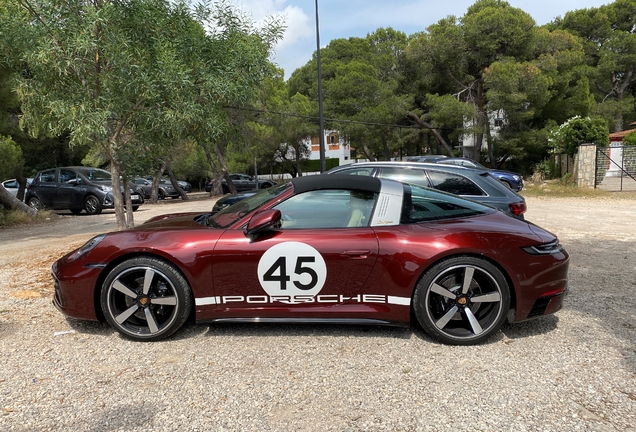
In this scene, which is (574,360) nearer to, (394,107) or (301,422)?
(301,422)

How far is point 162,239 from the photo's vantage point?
11.7 ft

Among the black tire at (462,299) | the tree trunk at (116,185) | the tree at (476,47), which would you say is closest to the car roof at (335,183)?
the black tire at (462,299)

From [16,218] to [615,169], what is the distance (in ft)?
92.0

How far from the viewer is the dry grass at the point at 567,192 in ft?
56.5

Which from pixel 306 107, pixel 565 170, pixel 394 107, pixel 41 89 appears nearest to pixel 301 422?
pixel 41 89

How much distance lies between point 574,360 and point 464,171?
379 centimetres

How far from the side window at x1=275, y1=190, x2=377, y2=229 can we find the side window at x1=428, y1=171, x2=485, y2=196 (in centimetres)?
304

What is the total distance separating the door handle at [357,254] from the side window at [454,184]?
340 cm

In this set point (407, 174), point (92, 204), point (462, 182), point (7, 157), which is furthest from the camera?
point (92, 204)

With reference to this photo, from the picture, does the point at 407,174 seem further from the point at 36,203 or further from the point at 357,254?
the point at 36,203

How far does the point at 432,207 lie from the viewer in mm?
3734

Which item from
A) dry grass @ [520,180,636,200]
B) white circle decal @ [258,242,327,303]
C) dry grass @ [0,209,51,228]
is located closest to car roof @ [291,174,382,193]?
white circle decal @ [258,242,327,303]

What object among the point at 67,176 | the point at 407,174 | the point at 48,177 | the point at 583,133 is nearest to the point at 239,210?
the point at 407,174

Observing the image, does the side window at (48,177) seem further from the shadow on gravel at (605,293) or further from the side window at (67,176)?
the shadow on gravel at (605,293)
